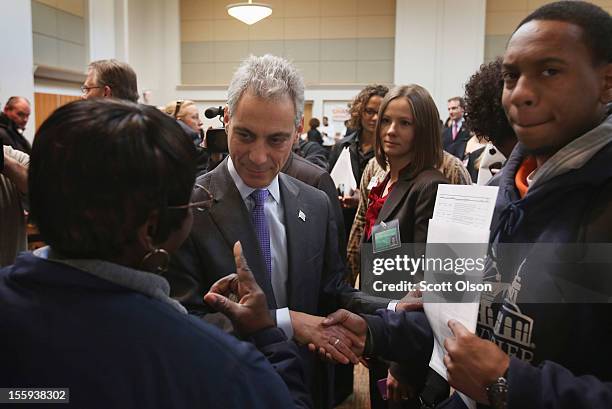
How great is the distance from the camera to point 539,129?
1062 mm

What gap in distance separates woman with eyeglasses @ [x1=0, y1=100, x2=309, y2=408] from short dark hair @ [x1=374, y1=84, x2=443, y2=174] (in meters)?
1.73

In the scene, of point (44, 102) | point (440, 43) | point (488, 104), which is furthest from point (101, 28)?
point (488, 104)

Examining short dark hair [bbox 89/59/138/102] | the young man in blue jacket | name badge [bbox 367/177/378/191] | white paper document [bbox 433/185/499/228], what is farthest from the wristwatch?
short dark hair [bbox 89/59/138/102]

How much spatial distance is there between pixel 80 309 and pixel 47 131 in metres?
0.27

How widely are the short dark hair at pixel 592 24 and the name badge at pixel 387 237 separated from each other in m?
1.16

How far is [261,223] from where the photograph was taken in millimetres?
1525

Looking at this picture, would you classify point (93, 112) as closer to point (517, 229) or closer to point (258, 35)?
point (517, 229)

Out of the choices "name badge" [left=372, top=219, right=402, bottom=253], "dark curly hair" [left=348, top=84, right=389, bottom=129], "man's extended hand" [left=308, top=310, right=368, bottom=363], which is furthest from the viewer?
"dark curly hair" [left=348, top=84, right=389, bottom=129]

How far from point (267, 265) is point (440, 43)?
11400mm

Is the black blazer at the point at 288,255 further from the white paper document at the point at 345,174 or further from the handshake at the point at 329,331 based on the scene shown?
the white paper document at the point at 345,174

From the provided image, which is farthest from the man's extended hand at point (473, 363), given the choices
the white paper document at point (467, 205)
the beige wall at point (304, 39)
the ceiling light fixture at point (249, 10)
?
the beige wall at point (304, 39)

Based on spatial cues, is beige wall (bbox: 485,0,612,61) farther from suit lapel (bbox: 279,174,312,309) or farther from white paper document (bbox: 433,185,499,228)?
white paper document (bbox: 433,185,499,228)

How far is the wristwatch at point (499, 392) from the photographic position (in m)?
0.98

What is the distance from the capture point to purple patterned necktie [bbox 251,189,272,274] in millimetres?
1502
